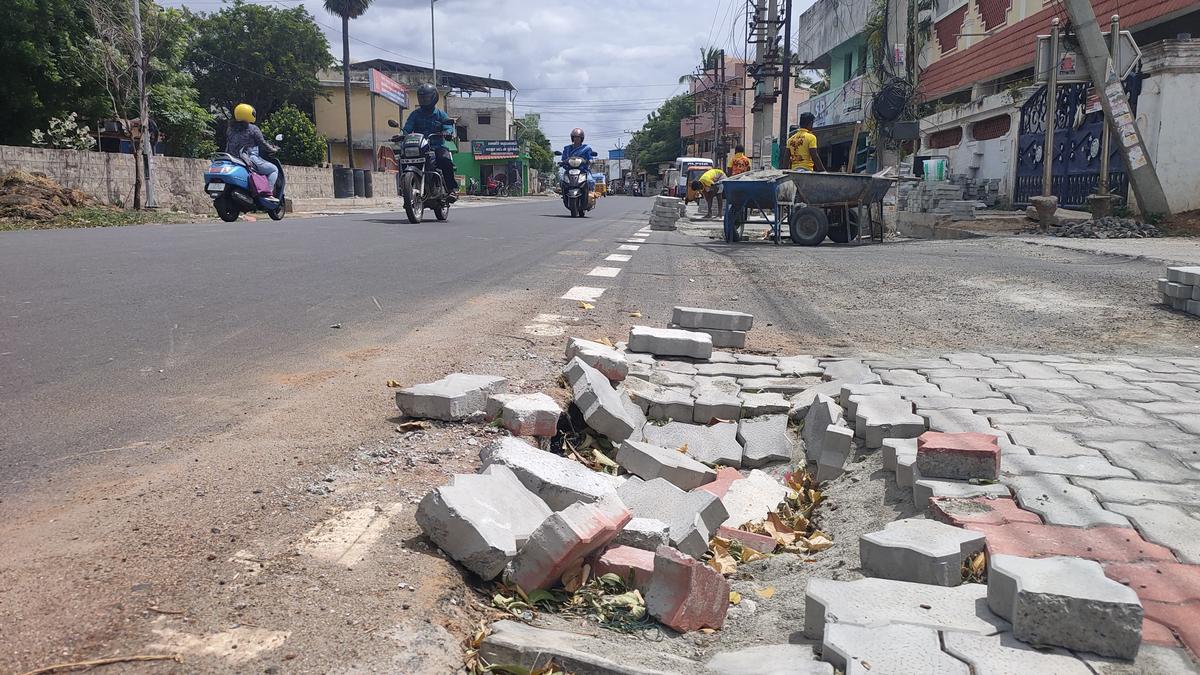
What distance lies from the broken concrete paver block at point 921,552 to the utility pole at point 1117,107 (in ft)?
45.9

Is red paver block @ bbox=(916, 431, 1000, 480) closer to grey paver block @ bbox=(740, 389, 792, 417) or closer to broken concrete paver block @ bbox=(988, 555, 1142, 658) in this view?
broken concrete paver block @ bbox=(988, 555, 1142, 658)

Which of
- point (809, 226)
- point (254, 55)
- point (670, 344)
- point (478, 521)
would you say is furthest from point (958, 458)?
point (254, 55)

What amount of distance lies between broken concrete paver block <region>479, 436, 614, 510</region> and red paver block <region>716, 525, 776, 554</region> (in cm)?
46

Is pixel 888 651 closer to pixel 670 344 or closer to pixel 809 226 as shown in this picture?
pixel 670 344

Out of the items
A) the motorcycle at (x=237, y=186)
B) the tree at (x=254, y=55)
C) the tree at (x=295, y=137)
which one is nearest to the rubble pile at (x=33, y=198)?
the motorcycle at (x=237, y=186)

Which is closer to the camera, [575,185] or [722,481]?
[722,481]

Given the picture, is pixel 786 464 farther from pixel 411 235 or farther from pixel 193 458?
pixel 411 235

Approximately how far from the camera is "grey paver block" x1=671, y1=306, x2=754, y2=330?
5.25 m

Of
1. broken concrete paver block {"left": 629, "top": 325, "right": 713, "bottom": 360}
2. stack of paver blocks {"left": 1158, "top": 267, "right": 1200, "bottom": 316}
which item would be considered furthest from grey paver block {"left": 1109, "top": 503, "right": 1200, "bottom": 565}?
stack of paver blocks {"left": 1158, "top": 267, "right": 1200, "bottom": 316}

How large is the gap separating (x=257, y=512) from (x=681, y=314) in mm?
3397

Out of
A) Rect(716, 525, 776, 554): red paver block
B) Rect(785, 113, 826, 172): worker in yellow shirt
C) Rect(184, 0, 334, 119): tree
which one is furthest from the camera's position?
Rect(184, 0, 334, 119): tree

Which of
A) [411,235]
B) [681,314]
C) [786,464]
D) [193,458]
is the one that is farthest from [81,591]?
[411,235]

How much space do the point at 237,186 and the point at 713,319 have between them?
11.6m

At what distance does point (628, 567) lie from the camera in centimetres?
230
